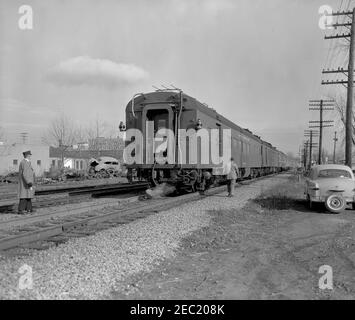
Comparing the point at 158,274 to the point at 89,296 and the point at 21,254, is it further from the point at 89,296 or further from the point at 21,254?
the point at 21,254

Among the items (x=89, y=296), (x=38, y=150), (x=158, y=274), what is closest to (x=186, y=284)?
(x=158, y=274)

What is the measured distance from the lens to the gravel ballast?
4.82m

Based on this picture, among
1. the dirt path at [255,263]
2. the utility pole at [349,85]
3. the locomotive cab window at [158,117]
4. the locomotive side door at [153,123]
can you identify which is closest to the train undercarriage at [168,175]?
the locomotive side door at [153,123]

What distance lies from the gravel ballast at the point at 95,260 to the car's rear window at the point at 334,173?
19.4 ft

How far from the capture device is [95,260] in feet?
20.4

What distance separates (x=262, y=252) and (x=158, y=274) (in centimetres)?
238

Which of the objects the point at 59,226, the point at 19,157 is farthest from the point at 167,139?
the point at 19,157

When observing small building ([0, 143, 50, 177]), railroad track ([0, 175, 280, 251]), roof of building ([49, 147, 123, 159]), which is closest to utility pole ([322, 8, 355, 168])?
railroad track ([0, 175, 280, 251])

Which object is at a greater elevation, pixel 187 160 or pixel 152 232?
pixel 187 160

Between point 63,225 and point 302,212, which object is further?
point 302,212

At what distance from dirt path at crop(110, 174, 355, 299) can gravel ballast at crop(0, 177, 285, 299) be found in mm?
259

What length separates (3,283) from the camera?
493cm

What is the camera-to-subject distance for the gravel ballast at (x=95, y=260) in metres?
4.82

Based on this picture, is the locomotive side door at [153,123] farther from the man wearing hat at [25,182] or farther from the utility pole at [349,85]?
the utility pole at [349,85]
